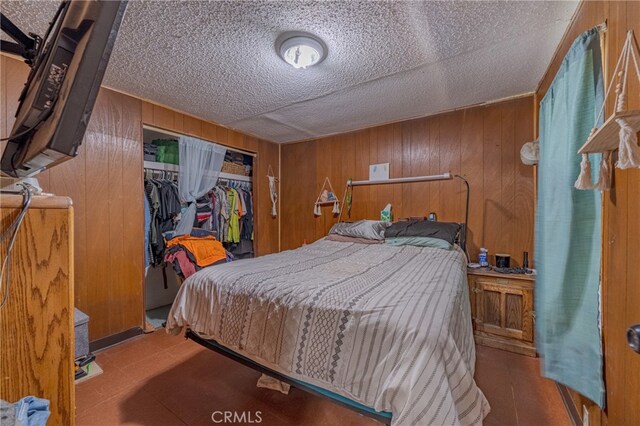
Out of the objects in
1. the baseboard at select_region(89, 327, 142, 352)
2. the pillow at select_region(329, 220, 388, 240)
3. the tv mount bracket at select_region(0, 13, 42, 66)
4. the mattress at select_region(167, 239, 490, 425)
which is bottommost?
the baseboard at select_region(89, 327, 142, 352)

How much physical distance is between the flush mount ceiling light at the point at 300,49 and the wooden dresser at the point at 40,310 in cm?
161

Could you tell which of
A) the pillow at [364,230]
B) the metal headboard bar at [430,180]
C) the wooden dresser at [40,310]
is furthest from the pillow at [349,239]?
the wooden dresser at [40,310]

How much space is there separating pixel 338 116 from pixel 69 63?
283 cm

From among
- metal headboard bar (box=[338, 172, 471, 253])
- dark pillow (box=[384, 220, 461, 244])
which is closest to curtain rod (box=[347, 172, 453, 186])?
metal headboard bar (box=[338, 172, 471, 253])

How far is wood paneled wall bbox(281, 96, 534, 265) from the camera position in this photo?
2762mm

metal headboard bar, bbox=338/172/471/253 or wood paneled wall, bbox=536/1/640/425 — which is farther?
metal headboard bar, bbox=338/172/471/253

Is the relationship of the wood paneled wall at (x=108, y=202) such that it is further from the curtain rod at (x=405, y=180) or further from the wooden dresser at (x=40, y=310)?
the curtain rod at (x=405, y=180)

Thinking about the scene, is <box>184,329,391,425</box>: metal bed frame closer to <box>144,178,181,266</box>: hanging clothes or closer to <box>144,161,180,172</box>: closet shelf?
<box>144,178,181,266</box>: hanging clothes

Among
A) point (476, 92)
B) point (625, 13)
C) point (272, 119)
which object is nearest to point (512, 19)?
point (625, 13)

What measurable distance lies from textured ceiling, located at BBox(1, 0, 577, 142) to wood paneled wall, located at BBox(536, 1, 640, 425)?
0.69m

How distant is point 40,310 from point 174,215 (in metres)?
2.47

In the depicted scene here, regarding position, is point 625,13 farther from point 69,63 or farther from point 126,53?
point 126,53

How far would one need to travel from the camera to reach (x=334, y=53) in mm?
1982

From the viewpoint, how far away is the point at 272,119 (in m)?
3.36
